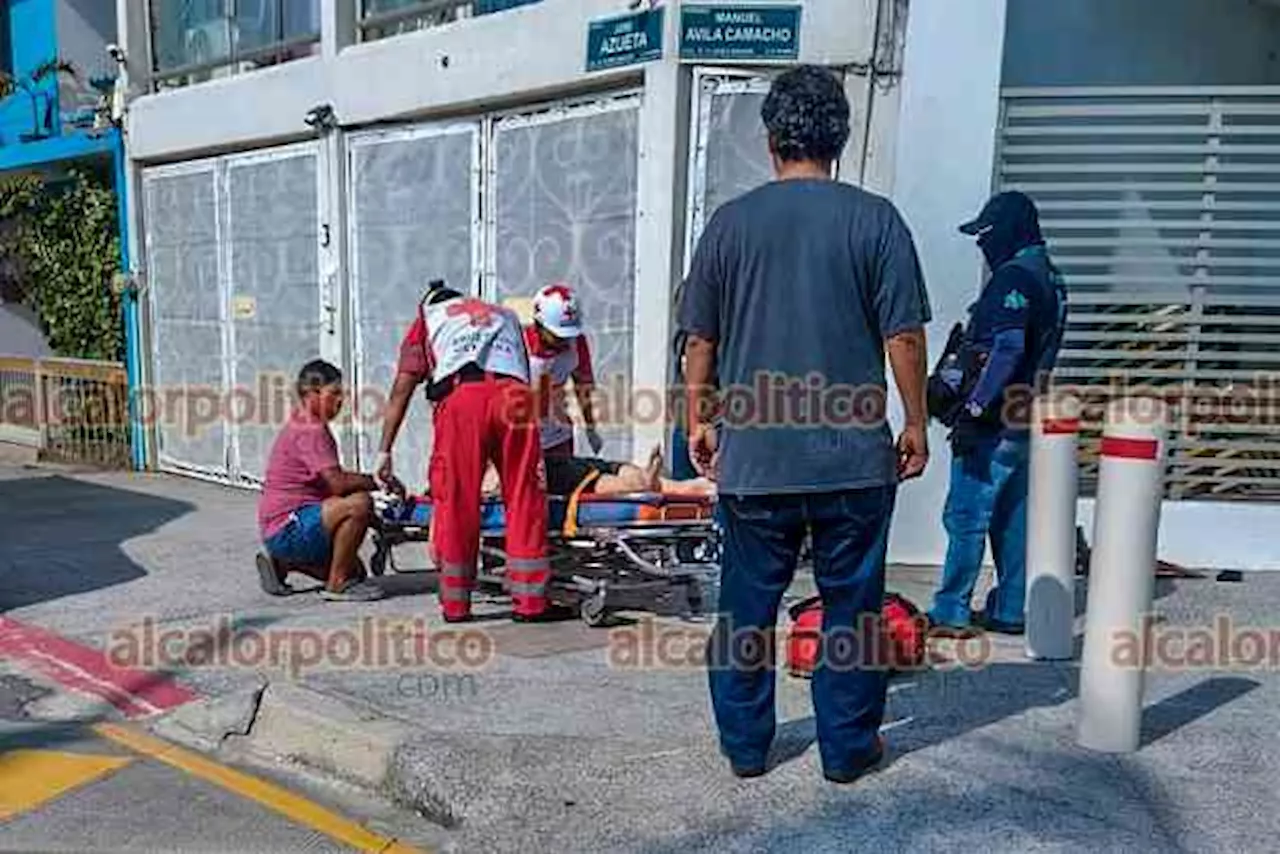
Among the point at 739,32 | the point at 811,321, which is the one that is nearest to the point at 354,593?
the point at 811,321

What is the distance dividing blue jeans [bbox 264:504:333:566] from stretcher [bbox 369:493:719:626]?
1.36 ft

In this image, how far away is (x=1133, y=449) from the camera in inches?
131

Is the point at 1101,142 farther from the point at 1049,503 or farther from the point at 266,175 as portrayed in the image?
the point at 266,175

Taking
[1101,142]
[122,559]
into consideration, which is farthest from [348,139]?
[1101,142]

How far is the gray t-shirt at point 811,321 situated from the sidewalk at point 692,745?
0.97 meters

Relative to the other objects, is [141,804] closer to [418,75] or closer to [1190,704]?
[1190,704]

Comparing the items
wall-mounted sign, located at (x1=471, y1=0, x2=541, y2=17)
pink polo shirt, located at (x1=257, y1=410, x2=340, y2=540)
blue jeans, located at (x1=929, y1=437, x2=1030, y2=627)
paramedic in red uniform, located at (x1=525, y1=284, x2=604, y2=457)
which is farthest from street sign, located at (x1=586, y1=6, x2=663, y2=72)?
blue jeans, located at (x1=929, y1=437, x2=1030, y2=627)

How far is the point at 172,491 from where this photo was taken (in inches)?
398

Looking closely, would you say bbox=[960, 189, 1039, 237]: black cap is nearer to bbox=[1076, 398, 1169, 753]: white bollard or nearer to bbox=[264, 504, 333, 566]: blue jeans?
bbox=[1076, 398, 1169, 753]: white bollard

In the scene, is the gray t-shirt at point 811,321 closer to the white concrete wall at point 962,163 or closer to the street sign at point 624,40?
the white concrete wall at point 962,163

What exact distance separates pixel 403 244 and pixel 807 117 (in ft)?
19.2

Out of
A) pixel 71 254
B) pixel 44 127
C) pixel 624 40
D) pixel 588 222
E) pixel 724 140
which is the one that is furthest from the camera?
pixel 44 127

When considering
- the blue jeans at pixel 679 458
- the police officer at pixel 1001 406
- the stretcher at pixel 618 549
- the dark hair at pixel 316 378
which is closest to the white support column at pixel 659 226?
the blue jeans at pixel 679 458

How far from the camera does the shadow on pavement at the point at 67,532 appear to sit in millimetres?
6492
